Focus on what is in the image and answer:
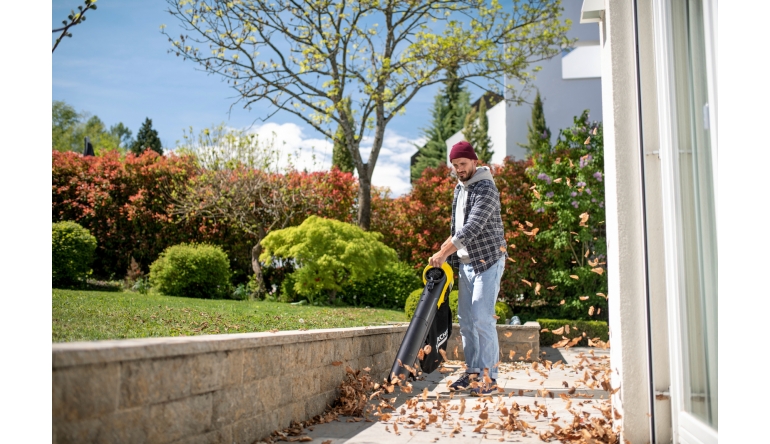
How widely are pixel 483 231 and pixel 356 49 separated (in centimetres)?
660

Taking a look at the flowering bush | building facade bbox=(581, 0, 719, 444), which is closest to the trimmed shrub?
the flowering bush

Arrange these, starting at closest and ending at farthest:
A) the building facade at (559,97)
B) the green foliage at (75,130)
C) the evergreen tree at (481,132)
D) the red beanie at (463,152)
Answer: the red beanie at (463,152), the building facade at (559,97), the green foliage at (75,130), the evergreen tree at (481,132)

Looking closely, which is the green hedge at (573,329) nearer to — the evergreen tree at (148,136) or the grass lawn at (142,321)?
the grass lawn at (142,321)

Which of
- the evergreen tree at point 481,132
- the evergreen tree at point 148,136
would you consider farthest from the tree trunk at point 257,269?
the evergreen tree at point 148,136

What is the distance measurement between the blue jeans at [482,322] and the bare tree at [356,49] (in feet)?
19.2

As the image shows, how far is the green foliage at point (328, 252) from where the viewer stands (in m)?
7.97

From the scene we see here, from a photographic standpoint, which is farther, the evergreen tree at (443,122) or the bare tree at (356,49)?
the evergreen tree at (443,122)

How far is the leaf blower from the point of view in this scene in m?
3.72

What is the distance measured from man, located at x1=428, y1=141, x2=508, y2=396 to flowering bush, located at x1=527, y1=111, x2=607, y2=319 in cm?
472

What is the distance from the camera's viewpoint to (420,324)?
3.80m

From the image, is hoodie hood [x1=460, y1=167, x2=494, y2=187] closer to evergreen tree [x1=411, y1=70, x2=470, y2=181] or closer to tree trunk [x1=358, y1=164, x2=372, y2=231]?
tree trunk [x1=358, y1=164, x2=372, y2=231]

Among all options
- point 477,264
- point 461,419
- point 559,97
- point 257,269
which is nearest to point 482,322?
point 477,264

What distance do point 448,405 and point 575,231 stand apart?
5.86 m
